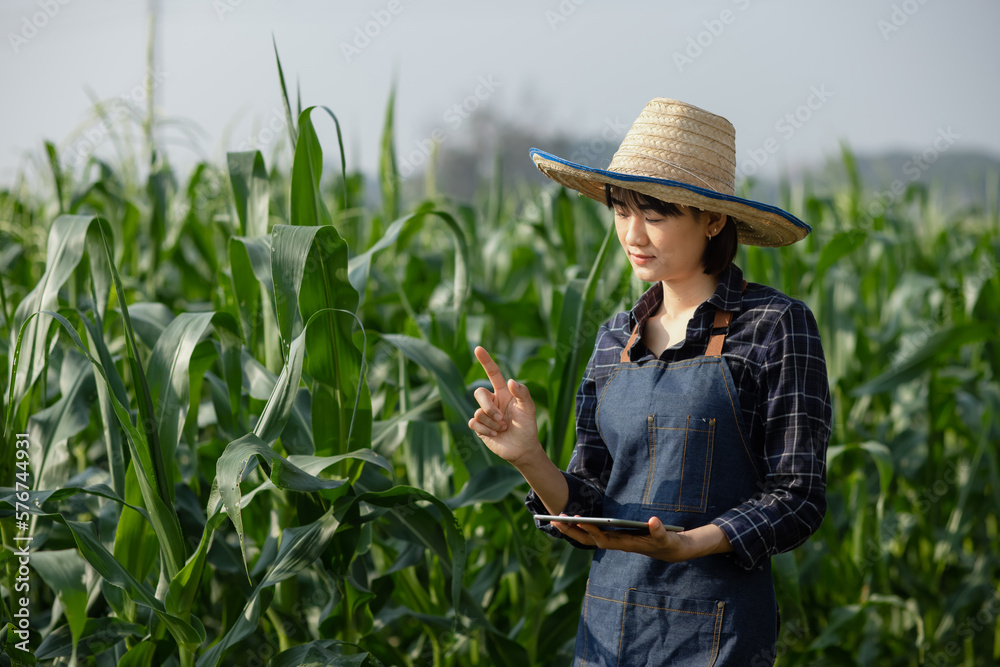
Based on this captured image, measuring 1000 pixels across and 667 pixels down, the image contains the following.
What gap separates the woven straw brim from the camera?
116 centimetres

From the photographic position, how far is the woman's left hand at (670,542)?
3.43 feet

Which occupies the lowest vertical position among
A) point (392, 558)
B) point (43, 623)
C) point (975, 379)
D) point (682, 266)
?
point (43, 623)

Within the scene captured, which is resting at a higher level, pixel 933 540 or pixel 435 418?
pixel 435 418

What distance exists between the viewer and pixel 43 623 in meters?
1.73

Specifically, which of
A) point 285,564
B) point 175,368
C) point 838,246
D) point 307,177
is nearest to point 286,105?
point 307,177

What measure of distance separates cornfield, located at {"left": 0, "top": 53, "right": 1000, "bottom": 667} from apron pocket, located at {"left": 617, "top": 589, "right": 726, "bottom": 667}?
1.07 ft

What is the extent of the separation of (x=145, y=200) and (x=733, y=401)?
238 cm

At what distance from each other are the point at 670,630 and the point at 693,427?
0.31 m

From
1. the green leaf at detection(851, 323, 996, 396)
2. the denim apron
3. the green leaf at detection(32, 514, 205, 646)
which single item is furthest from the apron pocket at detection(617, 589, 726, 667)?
the green leaf at detection(851, 323, 996, 396)

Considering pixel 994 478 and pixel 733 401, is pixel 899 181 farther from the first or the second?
pixel 733 401

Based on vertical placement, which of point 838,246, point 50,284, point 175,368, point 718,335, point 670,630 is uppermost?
point 838,246

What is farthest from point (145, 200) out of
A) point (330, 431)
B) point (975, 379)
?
point (975, 379)

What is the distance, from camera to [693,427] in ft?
3.92

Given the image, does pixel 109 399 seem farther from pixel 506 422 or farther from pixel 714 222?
pixel 714 222
